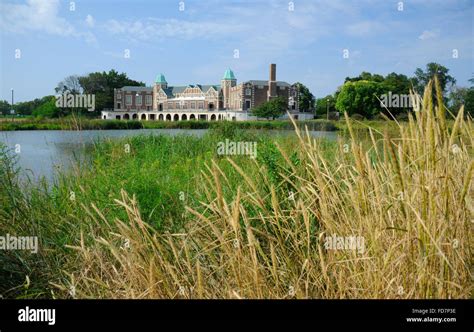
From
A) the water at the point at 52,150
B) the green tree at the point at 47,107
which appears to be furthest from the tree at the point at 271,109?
the water at the point at 52,150

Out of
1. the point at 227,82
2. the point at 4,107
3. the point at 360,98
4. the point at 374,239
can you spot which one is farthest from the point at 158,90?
the point at 374,239

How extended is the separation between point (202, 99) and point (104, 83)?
62 cm

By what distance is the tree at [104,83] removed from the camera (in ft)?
8.81

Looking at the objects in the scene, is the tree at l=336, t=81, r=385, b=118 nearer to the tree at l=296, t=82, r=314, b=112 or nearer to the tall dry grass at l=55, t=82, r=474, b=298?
the tree at l=296, t=82, r=314, b=112

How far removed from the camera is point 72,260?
8.68 feet

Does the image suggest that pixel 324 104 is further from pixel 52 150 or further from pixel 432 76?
pixel 52 150

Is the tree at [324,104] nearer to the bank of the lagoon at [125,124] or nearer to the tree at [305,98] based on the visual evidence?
the tree at [305,98]

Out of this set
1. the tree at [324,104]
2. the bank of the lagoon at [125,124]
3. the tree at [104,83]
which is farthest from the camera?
the bank of the lagoon at [125,124]

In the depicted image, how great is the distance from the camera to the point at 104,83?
2781 mm

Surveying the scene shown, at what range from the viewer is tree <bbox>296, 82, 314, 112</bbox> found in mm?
2656

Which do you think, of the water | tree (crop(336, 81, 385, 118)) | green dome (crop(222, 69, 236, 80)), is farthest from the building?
the water

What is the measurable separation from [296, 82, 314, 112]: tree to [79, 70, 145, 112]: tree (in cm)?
102

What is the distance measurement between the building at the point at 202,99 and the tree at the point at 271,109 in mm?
44

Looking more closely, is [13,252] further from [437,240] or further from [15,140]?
[437,240]
